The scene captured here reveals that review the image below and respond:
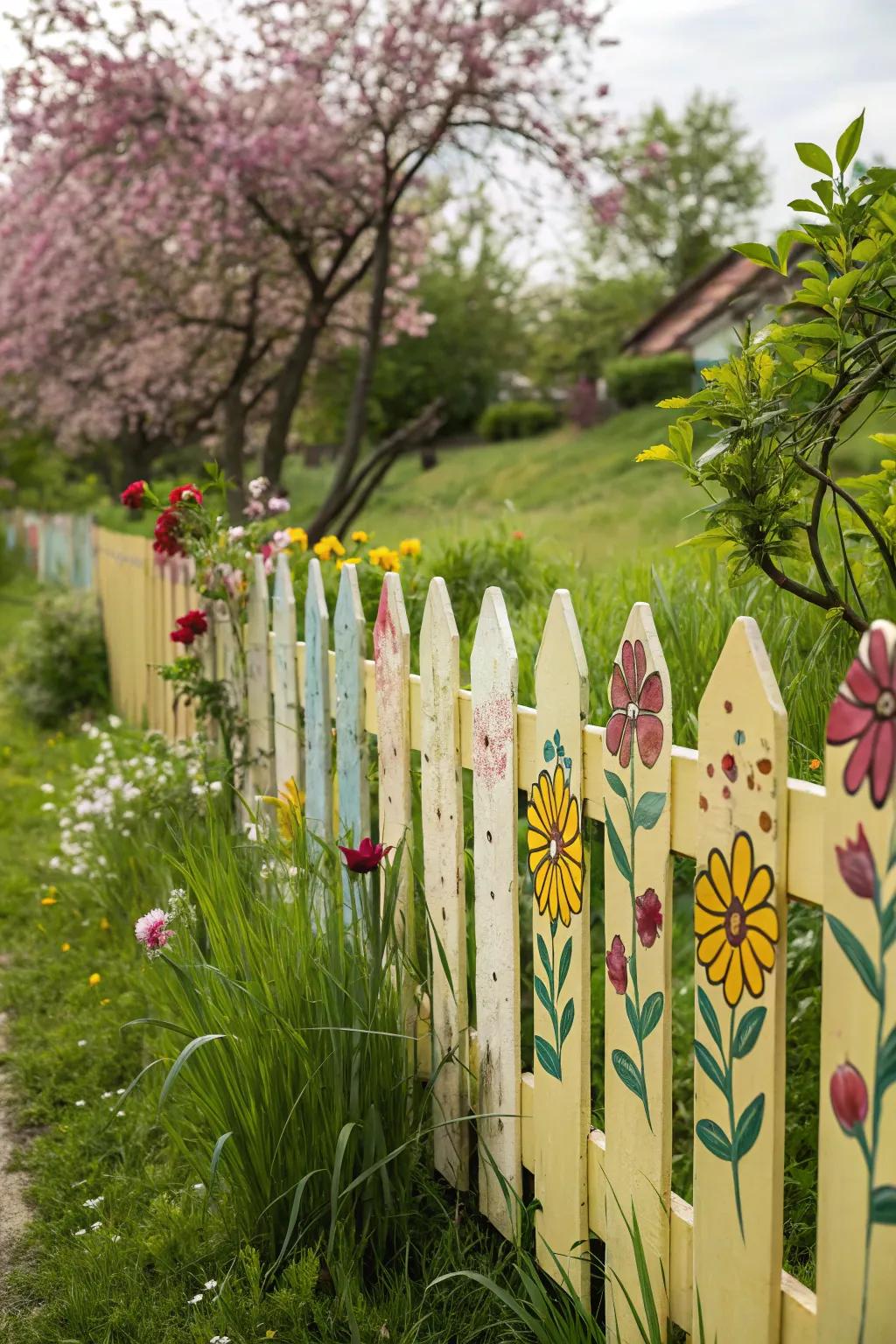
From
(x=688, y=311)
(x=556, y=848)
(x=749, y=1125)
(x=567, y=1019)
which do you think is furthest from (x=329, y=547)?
(x=688, y=311)

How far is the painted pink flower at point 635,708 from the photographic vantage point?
1734mm

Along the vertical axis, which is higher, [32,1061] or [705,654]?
[705,654]

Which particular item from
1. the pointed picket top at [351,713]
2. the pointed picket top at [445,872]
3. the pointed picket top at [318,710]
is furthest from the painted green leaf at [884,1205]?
the pointed picket top at [318,710]

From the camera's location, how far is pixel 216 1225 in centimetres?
241

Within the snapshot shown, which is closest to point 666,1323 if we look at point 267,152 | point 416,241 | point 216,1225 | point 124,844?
point 216,1225

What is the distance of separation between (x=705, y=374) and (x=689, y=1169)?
186 centimetres

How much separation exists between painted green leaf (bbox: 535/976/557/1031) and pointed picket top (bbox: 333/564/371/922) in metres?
0.82

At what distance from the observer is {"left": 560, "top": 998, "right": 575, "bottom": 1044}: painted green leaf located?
2023mm

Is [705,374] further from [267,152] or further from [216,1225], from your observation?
[267,152]

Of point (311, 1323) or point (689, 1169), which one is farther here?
point (689, 1169)

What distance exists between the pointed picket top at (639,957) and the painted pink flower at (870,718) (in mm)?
378

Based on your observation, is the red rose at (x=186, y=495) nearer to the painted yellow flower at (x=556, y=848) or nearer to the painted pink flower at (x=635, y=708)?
the painted yellow flower at (x=556, y=848)

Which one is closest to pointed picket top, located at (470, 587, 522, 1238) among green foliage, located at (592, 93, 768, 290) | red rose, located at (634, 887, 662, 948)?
red rose, located at (634, 887, 662, 948)

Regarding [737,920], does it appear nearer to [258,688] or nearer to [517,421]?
[258,688]
